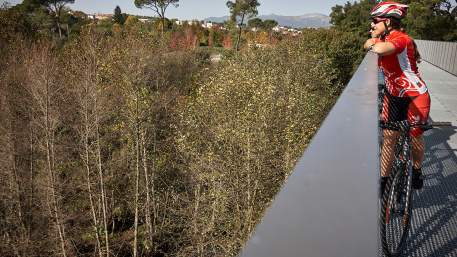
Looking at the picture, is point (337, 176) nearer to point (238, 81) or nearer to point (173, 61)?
point (238, 81)

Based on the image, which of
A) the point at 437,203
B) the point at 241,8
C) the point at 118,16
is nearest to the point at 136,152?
the point at 437,203

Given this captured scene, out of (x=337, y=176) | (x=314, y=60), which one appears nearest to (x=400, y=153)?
(x=337, y=176)

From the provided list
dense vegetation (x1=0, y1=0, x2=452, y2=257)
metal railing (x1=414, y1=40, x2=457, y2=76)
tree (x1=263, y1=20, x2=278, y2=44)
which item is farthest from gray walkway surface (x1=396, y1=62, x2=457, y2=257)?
tree (x1=263, y1=20, x2=278, y2=44)

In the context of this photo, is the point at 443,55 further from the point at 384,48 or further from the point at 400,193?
the point at 400,193

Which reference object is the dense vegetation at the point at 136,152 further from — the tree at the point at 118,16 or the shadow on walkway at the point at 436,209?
the tree at the point at 118,16

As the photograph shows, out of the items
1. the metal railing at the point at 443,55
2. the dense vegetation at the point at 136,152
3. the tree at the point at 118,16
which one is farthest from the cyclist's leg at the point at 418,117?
the tree at the point at 118,16

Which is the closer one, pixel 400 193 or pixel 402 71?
pixel 400 193
